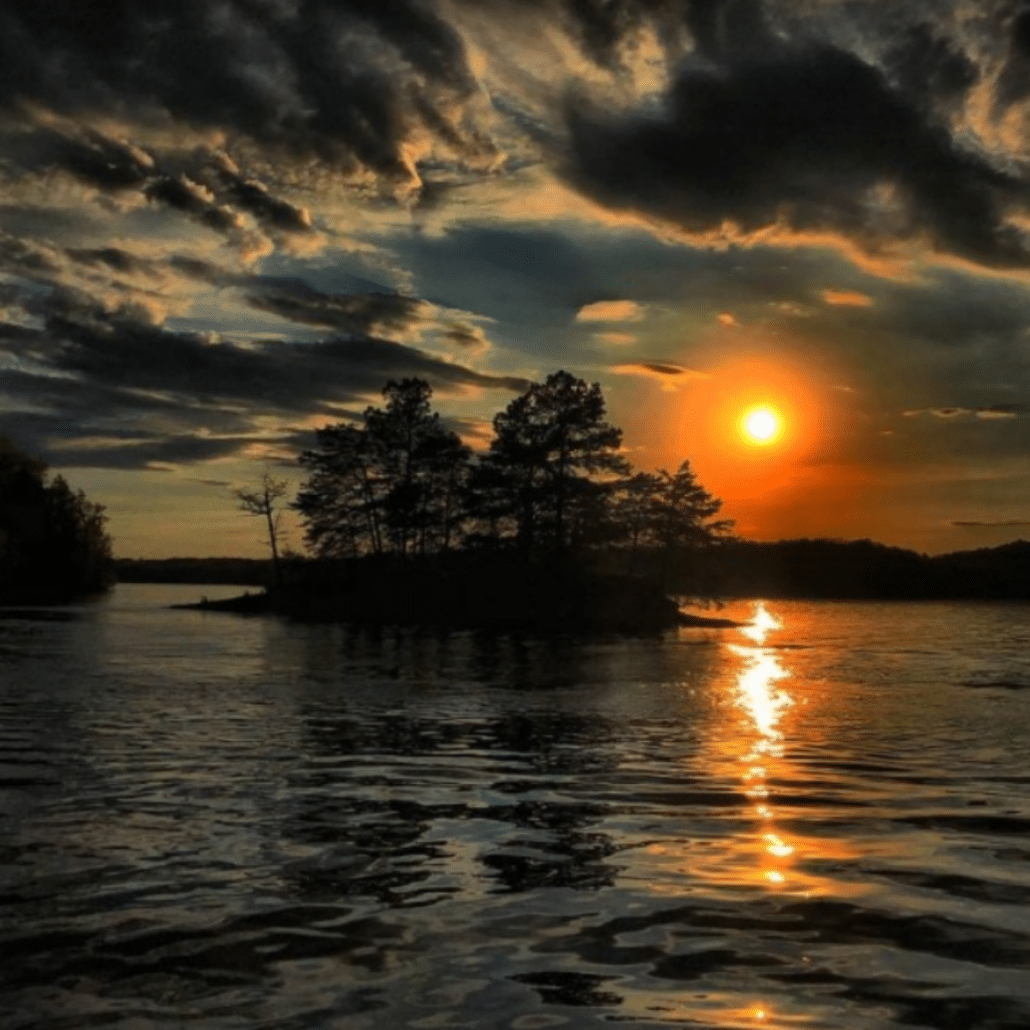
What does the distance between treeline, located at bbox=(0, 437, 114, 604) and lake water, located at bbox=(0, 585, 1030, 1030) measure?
93511mm

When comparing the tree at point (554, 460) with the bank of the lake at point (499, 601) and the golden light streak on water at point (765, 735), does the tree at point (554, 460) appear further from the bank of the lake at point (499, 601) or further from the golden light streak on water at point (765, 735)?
the golden light streak on water at point (765, 735)

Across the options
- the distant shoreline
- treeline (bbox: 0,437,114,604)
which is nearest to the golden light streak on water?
the distant shoreline

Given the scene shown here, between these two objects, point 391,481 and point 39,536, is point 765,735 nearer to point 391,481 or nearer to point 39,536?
point 391,481

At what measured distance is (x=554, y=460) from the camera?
79.8 metres

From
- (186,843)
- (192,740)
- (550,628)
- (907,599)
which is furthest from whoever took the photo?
(907,599)

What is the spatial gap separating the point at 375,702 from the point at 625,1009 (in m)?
19.2

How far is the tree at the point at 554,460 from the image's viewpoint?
79312mm

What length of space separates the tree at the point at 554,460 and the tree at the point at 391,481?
639 centimetres

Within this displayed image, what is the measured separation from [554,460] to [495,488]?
490cm

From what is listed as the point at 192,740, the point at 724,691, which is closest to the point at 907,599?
the point at 724,691

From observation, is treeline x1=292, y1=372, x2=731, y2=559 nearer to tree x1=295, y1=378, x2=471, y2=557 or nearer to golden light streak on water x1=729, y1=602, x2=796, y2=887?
tree x1=295, y1=378, x2=471, y2=557

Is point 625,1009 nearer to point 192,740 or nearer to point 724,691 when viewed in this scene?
point 192,740

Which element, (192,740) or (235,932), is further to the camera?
(192,740)

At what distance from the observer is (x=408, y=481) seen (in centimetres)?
8788
